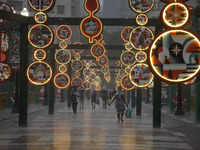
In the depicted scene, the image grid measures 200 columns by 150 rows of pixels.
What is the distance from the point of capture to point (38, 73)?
16828 mm

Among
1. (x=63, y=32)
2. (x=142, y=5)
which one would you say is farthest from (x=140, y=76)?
(x=63, y=32)

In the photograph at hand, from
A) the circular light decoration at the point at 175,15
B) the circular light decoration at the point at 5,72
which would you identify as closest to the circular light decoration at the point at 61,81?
the circular light decoration at the point at 5,72

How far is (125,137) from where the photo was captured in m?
14.4

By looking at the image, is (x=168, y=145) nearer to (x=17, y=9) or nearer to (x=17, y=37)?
(x=17, y=37)

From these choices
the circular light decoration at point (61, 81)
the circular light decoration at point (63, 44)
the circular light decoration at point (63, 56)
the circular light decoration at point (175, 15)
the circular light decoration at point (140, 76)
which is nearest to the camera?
the circular light decoration at point (175, 15)

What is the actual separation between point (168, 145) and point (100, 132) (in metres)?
4.06

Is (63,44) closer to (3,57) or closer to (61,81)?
(61,81)

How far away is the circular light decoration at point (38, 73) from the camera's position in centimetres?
1672

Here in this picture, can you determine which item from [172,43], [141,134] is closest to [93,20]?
[141,134]

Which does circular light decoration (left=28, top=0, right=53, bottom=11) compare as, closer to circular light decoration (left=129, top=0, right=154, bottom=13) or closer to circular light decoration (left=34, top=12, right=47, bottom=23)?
circular light decoration (left=34, top=12, right=47, bottom=23)

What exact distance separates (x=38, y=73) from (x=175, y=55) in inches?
375

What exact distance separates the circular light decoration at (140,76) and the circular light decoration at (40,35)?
393 centimetres

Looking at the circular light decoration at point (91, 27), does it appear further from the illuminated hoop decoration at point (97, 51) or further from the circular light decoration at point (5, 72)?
the illuminated hoop decoration at point (97, 51)

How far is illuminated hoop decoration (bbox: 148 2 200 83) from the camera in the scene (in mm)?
8102
